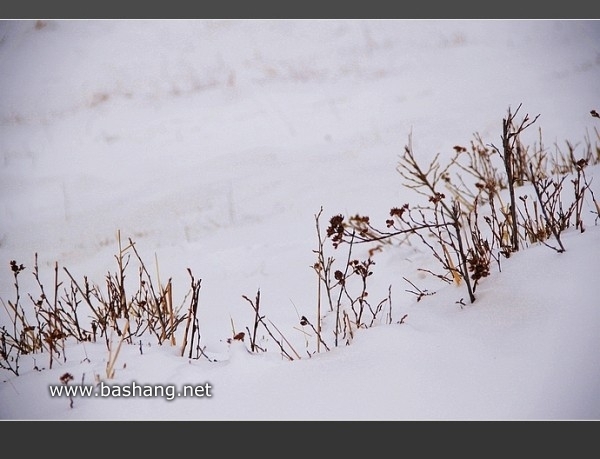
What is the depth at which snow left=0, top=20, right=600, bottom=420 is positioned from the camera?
1344mm

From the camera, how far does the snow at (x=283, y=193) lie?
1.34 meters

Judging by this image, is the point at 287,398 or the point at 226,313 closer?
the point at 287,398

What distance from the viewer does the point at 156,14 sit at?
2.32 m

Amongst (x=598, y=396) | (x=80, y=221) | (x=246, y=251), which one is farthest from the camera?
(x=80, y=221)

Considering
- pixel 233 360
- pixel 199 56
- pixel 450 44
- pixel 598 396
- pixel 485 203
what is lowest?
pixel 598 396

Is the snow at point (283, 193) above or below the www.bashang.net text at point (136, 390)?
above

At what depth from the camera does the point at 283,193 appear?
13.3 ft

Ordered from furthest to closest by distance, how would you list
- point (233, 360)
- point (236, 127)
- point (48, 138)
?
point (236, 127) < point (48, 138) < point (233, 360)

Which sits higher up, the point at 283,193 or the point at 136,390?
the point at 283,193

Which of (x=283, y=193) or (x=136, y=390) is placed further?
(x=283, y=193)

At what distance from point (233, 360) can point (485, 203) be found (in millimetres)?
2188

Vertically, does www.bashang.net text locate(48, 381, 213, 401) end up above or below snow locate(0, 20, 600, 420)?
below

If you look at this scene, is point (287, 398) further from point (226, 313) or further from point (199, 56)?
point (199, 56)

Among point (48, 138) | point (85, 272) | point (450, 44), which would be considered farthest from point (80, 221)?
point (450, 44)
